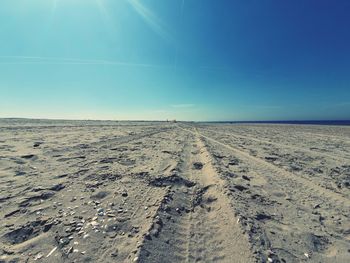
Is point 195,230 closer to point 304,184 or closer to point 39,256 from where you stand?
point 39,256

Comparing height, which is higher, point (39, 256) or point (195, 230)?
point (39, 256)

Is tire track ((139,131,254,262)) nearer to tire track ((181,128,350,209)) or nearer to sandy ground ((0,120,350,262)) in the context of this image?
sandy ground ((0,120,350,262))

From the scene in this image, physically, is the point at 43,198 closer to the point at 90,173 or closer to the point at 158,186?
the point at 90,173

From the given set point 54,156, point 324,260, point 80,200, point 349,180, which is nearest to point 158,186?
point 80,200

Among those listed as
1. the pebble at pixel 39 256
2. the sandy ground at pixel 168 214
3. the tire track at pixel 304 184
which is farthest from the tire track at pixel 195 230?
the tire track at pixel 304 184

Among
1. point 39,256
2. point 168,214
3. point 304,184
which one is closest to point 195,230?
point 168,214

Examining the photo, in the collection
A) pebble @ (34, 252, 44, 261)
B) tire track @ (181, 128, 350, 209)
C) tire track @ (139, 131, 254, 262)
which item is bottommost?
tire track @ (181, 128, 350, 209)

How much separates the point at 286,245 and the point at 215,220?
50.7 inches

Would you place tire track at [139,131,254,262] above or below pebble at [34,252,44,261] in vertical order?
below

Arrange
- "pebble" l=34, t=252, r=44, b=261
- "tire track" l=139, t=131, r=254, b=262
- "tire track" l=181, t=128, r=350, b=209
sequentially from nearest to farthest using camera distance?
1. "pebble" l=34, t=252, r=44, b=261
2. "tire track" l=139, t=131, r=254, b=262
3. "tire track" l=181, t=128, r=350, b=209

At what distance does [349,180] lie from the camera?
7188 mm

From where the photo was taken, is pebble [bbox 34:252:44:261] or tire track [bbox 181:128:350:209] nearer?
pebble [bbox 34:252:44:261]

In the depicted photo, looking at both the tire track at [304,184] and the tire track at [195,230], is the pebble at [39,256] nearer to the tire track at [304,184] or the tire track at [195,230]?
the tire track at [195,230]

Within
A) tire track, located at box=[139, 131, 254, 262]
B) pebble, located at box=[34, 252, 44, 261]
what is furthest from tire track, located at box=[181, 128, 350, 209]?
pebble, located at box=[34, 252, 44, 261]
